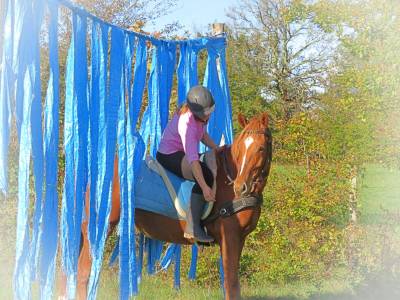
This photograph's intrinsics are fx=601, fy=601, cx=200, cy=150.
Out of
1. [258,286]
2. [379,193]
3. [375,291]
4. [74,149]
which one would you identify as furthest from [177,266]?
[379,193]

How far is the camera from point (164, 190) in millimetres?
5316

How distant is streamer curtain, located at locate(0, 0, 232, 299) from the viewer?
12.4ft

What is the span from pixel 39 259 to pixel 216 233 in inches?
67.8

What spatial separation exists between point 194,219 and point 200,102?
1.01m

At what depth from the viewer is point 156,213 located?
5.38 meters

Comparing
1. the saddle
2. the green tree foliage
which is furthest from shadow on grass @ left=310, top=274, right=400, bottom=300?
the saddle

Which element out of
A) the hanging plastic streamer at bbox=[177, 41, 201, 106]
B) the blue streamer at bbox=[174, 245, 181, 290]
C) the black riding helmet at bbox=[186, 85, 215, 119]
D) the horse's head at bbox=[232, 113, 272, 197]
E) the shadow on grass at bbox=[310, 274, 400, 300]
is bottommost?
the shadow on grass at bbox=[310, 274, 400, 300]

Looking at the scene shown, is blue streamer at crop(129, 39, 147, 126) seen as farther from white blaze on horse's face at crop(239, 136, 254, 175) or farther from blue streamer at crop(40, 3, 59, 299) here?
blue streamer at crop(40, 3, 59, 299)

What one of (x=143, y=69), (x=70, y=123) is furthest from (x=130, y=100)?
(x=70, y=123)

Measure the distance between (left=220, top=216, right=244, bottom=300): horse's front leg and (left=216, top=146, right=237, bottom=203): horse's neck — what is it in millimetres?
200

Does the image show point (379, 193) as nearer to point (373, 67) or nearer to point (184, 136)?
point (373, 67)

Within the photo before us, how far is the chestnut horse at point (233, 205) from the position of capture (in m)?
4.81

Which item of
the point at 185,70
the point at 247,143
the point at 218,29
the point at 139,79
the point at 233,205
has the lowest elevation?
the point at 233,205

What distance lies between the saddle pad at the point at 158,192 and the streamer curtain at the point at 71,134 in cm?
20
